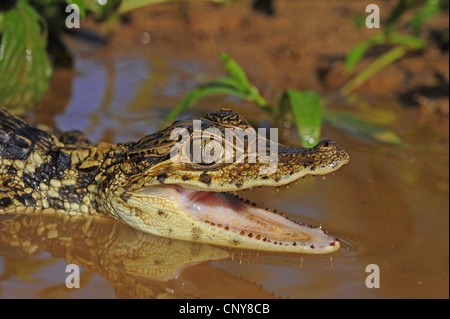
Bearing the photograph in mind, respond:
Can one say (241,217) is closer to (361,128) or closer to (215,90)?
(215,90)

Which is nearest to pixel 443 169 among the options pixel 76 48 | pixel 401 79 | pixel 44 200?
pixel 401 79

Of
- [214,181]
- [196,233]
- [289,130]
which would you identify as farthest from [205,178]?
[289,130]

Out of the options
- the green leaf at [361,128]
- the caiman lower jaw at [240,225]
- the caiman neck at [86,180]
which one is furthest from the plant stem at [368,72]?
the caiman neck at [86,180]

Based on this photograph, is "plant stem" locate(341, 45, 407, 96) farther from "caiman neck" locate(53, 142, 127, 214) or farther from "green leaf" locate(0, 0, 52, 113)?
"caiman neck" locate(53, 142, 127, 214)

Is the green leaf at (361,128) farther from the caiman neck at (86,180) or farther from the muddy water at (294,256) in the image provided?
the caiman neck at (86,180)

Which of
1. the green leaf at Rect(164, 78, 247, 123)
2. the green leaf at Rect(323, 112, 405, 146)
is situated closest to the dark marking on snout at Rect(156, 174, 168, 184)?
the green leaf at Rect(164, 78, 247, 123)
